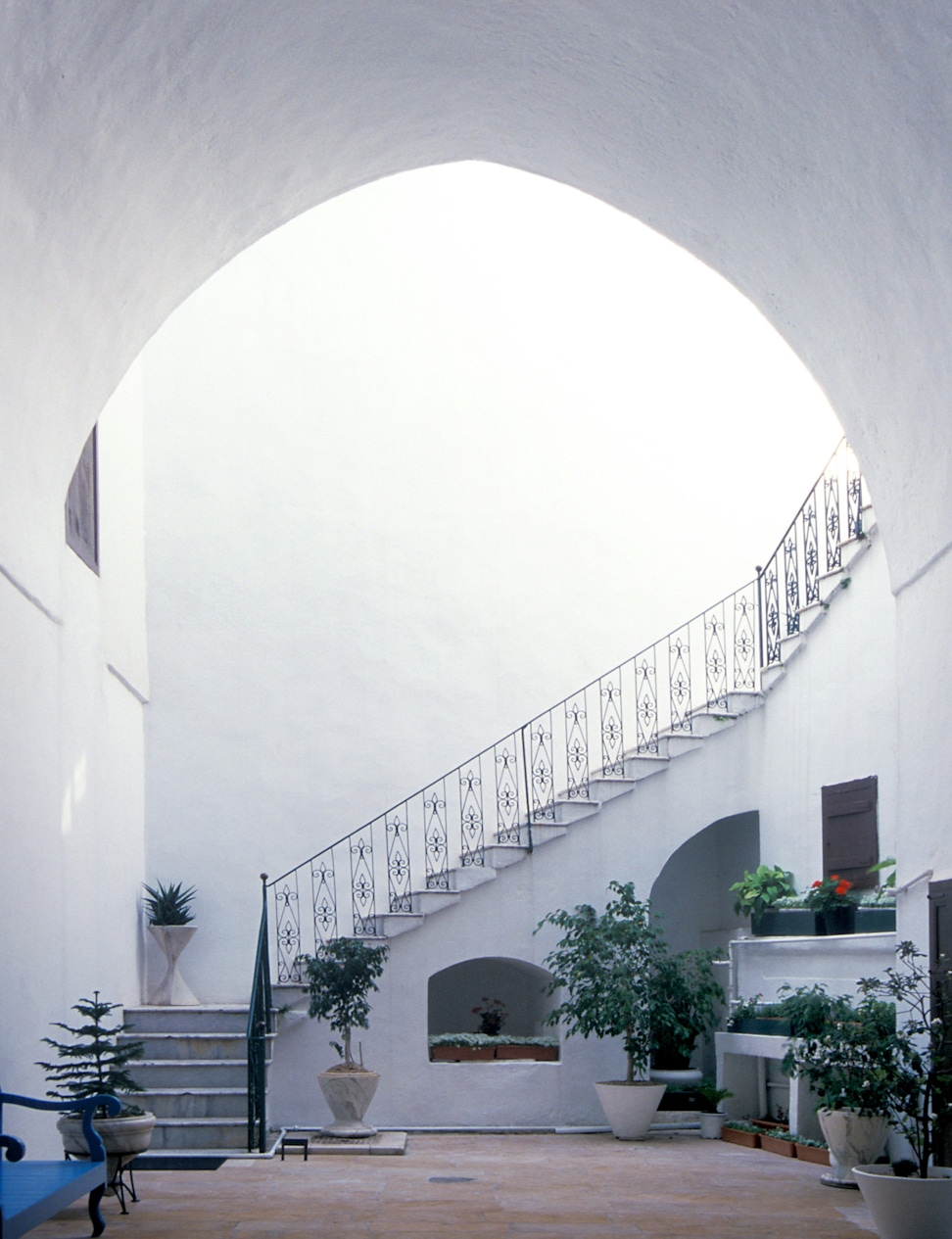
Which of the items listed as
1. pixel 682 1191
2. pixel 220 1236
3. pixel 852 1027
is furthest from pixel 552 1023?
pixel 220 1236

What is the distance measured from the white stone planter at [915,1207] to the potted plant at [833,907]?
147 inches

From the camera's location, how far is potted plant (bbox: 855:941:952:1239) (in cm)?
552

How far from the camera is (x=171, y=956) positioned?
438 inches

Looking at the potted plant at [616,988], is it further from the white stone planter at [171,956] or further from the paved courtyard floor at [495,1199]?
the white stone planter at [171,956]

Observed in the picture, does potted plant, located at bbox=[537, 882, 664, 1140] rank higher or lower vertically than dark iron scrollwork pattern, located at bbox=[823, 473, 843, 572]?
lower

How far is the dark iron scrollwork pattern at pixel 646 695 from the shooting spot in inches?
500

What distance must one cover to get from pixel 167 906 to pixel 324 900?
1.42 meters

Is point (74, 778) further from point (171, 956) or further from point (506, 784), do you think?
point (506, 784)

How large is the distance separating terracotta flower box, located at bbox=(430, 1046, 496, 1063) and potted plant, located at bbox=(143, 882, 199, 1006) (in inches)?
80.8

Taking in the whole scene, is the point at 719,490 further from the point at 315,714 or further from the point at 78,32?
the point at 78,32

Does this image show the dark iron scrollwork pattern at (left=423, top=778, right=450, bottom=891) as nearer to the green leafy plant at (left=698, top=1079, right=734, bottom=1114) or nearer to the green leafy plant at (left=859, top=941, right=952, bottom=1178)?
the green leafy plant at (left=698, top=1079, right=734, bottom=1114)

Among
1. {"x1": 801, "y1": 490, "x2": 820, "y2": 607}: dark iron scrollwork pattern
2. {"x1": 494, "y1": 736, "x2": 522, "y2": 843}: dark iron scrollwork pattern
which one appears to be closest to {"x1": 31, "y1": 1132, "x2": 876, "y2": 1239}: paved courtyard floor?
{"x1": 494, "y1": 736, "x2": 522, "y2": 843}: dark iron scrollwork pattern

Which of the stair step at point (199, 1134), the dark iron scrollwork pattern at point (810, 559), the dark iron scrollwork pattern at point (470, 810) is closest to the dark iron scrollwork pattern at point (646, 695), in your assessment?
the dark iron scrollwork pattern at point (470, 810)

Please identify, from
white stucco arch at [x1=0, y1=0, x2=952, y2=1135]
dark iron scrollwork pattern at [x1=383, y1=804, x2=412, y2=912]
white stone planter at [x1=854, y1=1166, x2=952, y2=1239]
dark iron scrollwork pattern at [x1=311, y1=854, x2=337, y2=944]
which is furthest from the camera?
dark iron scrollwork pattern at [x1=383, y1=804, x2=412, y2=912]
